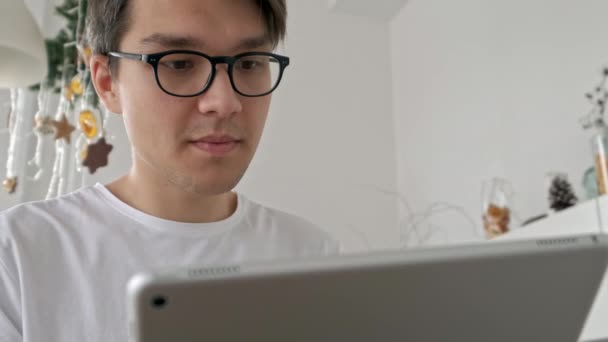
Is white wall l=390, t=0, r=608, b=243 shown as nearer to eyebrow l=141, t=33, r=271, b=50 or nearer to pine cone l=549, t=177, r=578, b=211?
pine cone l=549, t=177, r=578, b=211

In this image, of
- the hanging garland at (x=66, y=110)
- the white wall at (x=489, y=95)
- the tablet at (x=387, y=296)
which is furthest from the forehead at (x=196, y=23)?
the white wall at (x=489, y=95)

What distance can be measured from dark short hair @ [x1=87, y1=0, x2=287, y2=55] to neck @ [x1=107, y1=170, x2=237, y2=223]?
23 centimetres

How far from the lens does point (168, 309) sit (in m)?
0.33

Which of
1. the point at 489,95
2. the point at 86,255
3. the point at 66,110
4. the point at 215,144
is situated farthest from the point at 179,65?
the point at 489,95

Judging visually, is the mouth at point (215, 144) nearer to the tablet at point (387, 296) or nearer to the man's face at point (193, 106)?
the man's face at point (193, 106)

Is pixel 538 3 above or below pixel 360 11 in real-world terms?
below

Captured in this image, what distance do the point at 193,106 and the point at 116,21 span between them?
0.72 feet

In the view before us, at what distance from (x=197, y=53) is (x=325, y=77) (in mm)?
2033

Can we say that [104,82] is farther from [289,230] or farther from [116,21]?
[289,230]

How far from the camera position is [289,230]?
1036 millimetres

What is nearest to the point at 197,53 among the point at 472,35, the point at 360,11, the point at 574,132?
the point at 574,132

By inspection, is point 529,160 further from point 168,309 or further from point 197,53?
point 168,309

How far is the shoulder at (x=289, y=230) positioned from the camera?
1010mm

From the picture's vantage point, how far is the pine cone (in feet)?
5.15
